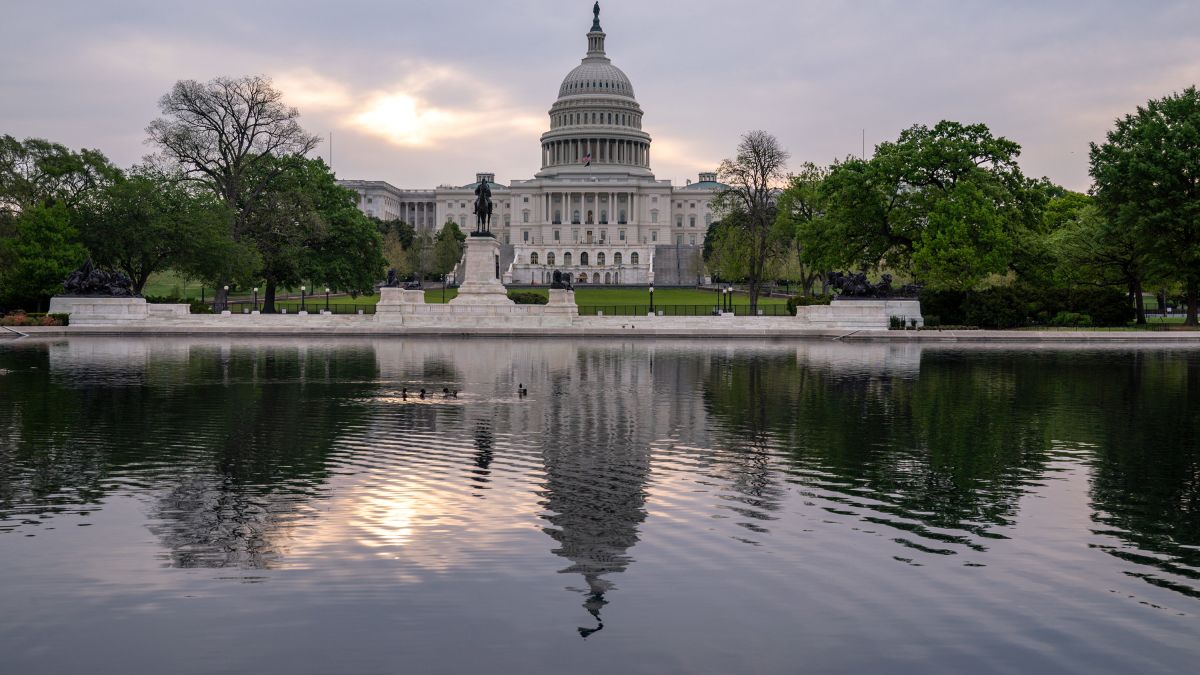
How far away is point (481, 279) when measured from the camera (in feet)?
198

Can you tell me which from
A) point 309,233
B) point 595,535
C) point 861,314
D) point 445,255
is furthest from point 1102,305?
point 445,255

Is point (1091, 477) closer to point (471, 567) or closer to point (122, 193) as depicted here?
point (471, 567)

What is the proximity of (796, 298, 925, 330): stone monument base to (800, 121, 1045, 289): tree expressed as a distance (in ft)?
10.1

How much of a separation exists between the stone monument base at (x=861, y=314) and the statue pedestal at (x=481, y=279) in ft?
56.4

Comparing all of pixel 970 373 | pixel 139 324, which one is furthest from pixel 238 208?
pixel 970 373

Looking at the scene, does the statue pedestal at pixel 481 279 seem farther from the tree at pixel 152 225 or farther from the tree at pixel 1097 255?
the tree at pixel 1097 255

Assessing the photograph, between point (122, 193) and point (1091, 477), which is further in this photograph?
point (122, 193)

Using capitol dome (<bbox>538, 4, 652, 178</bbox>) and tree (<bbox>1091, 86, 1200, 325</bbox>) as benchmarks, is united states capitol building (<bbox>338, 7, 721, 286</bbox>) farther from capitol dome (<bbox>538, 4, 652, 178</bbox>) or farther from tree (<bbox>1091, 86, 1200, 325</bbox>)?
tree (<bbox>1091, 86, 1200, 325</bbox>)

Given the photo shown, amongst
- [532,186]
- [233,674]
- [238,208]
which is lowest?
[233,674]

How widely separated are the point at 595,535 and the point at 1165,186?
171 feet

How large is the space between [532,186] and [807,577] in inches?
7499

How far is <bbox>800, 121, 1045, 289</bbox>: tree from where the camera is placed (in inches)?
2258

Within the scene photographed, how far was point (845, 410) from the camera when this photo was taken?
866 inches

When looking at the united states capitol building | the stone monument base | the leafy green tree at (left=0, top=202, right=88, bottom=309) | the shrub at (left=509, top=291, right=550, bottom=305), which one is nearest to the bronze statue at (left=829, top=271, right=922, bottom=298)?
the stone monument base
